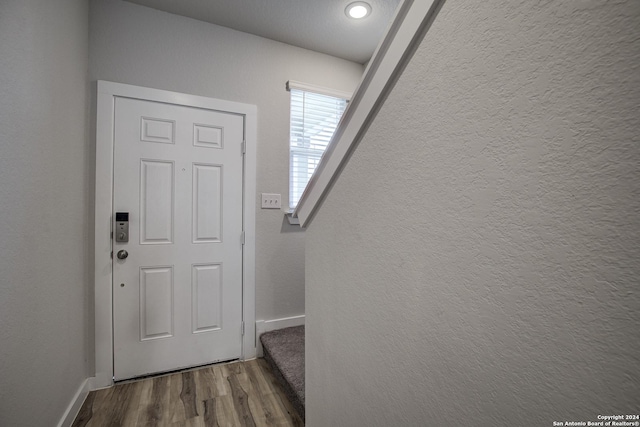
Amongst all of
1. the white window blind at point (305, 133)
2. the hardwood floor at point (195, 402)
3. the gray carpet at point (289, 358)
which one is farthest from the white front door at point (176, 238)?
the white window blind at point (305, 133)

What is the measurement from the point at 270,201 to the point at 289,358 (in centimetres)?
118

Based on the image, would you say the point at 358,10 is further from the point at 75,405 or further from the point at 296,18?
the point at 75,405

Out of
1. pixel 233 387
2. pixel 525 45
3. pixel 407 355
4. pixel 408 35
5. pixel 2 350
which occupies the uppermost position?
pixel 408 35

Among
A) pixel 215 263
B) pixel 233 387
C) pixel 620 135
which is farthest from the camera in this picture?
pixel 215 263

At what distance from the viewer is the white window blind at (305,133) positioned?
7.47 feet

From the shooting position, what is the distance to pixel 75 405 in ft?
4.75

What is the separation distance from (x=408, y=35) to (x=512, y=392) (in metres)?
0.69

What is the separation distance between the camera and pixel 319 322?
0.98m

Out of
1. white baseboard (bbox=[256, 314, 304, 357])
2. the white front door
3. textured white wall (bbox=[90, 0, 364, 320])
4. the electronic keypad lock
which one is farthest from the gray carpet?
the electronic keypad lock

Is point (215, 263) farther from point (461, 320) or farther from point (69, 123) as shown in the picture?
point (461, 320)

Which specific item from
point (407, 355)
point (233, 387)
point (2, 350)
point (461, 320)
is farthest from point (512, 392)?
point (233, 387)

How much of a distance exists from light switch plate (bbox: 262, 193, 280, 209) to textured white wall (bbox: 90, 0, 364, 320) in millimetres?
46

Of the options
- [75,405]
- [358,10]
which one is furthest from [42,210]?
[358,10]

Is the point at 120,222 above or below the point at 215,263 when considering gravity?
above
